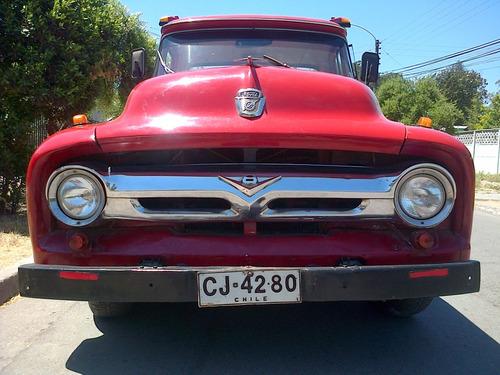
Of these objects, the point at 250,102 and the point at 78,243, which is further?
the point at 250,102

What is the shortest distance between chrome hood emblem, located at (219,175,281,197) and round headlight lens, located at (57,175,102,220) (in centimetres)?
66


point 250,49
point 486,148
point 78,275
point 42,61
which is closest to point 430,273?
point 78,275

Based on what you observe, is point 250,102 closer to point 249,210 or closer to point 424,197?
point 249,210

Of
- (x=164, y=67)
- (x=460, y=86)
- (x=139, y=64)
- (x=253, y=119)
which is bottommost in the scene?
(x=253, y=119)

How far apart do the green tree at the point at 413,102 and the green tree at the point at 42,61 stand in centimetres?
2636

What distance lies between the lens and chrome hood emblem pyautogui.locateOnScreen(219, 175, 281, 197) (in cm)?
253

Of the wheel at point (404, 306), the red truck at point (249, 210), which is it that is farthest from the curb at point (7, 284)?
the wheel at point (404, 306)

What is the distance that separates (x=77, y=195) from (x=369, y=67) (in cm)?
312

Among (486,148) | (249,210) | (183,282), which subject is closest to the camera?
(183,282)

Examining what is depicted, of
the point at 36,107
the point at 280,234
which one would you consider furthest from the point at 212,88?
the point at 36,107

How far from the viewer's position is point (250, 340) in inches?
130

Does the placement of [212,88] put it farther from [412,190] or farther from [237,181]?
[412,190]

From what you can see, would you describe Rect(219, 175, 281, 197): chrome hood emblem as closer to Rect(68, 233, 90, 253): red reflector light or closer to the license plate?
the license plate

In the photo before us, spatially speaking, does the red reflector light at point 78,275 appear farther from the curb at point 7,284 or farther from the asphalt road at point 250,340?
the curb at point 7,284
